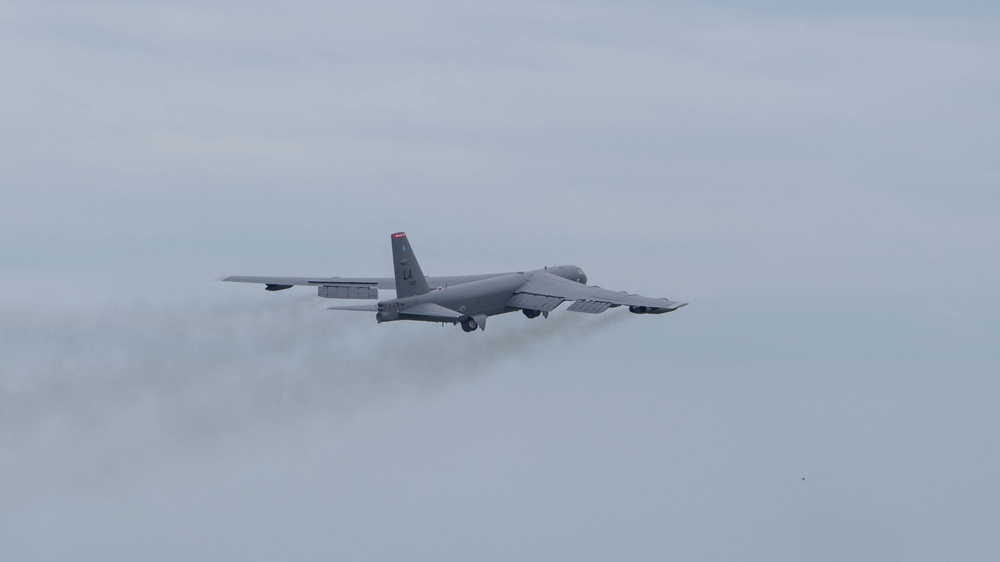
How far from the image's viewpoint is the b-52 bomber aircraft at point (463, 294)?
9075cm

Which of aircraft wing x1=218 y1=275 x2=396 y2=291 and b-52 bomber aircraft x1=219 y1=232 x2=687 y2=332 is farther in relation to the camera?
aircraft wing x1=218 y1=275 x2=396 y2=291

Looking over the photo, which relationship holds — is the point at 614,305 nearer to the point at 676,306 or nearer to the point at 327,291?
the point at 676,306

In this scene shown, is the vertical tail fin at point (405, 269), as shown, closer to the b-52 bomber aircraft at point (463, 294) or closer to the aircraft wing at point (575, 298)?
the b-52 bomber aircraft at point (463, 294)

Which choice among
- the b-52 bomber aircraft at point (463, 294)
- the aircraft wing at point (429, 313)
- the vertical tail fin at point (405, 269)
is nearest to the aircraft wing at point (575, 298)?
the b-52 bomber aircraft at point (463, 294)

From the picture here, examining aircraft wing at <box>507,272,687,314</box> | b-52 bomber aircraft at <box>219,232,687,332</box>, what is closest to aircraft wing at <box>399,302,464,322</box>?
b-52 bomber aircraft at <box>219,232,687,332</box>

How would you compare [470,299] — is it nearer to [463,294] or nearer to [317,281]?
[463,294]

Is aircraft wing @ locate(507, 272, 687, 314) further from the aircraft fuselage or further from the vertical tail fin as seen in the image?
the vertical tail fin

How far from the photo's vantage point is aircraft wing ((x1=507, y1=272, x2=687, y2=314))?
307 ft

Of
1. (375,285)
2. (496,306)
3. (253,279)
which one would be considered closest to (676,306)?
(496,306)

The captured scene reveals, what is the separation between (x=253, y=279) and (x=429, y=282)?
10.0m

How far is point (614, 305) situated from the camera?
94188 mm

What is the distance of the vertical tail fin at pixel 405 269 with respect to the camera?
90812 mm

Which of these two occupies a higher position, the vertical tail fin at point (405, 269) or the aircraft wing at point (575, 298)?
the vertical tail fin at point (405, 269)

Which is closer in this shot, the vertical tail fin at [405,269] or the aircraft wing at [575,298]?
the vertical tail fin at [405,269]
